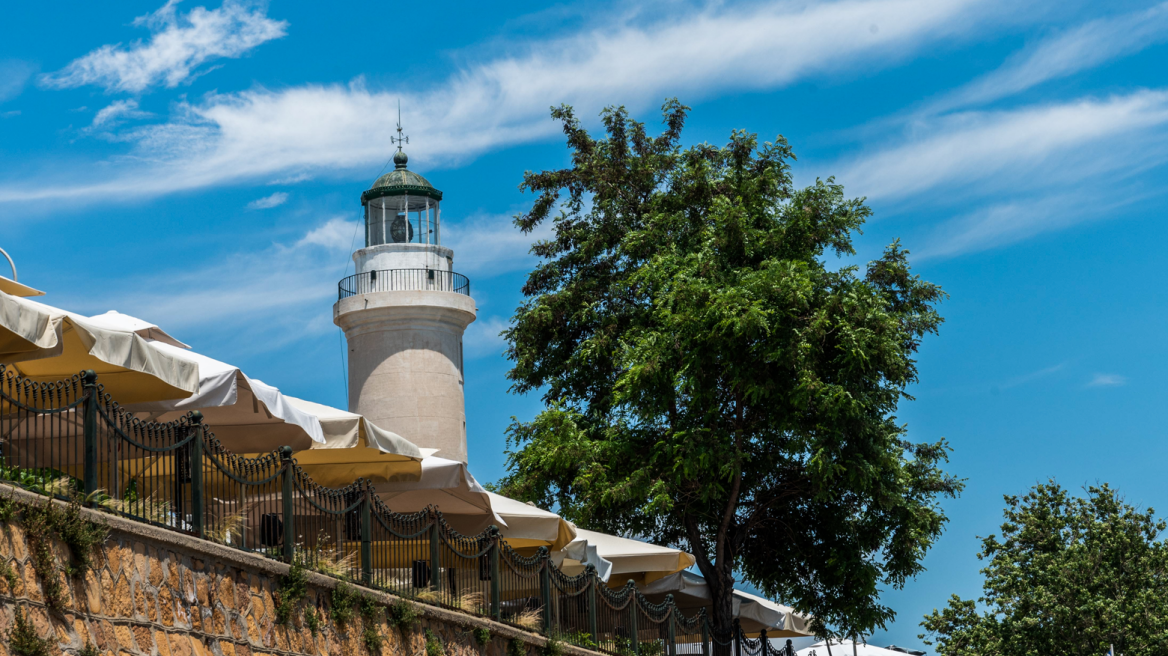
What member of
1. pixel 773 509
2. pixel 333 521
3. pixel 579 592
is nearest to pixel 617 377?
pixel 773 509

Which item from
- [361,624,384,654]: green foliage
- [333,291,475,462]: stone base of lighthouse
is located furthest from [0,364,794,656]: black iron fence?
[333,291,475,462]: stone base of lighthouse

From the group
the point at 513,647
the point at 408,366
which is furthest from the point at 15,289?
the point at 408,366

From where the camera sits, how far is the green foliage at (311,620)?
37.4 feet

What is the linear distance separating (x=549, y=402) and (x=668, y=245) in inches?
196

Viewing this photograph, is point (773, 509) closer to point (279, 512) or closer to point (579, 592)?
point (579, 592)

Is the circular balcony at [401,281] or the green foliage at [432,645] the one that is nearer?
the green foliage at [432,645]

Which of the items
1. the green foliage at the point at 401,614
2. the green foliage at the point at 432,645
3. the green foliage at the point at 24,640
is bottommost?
the green foliage at the point at 24,640

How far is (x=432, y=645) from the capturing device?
13508 mm

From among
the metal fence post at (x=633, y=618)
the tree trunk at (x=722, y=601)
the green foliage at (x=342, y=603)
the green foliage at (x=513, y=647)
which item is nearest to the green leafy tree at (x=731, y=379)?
the tree trunk at (x=722, y=601)

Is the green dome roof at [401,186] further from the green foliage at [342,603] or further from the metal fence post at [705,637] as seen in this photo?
the green foliage at [342,603]

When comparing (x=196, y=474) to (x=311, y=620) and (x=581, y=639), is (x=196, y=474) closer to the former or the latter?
(x=311, y=620)

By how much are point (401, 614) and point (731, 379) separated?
12.0 meters

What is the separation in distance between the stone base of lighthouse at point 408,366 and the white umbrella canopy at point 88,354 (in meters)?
18.5

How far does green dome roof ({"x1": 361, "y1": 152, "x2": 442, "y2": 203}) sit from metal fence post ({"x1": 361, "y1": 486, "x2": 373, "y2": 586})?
2033 centimetres
